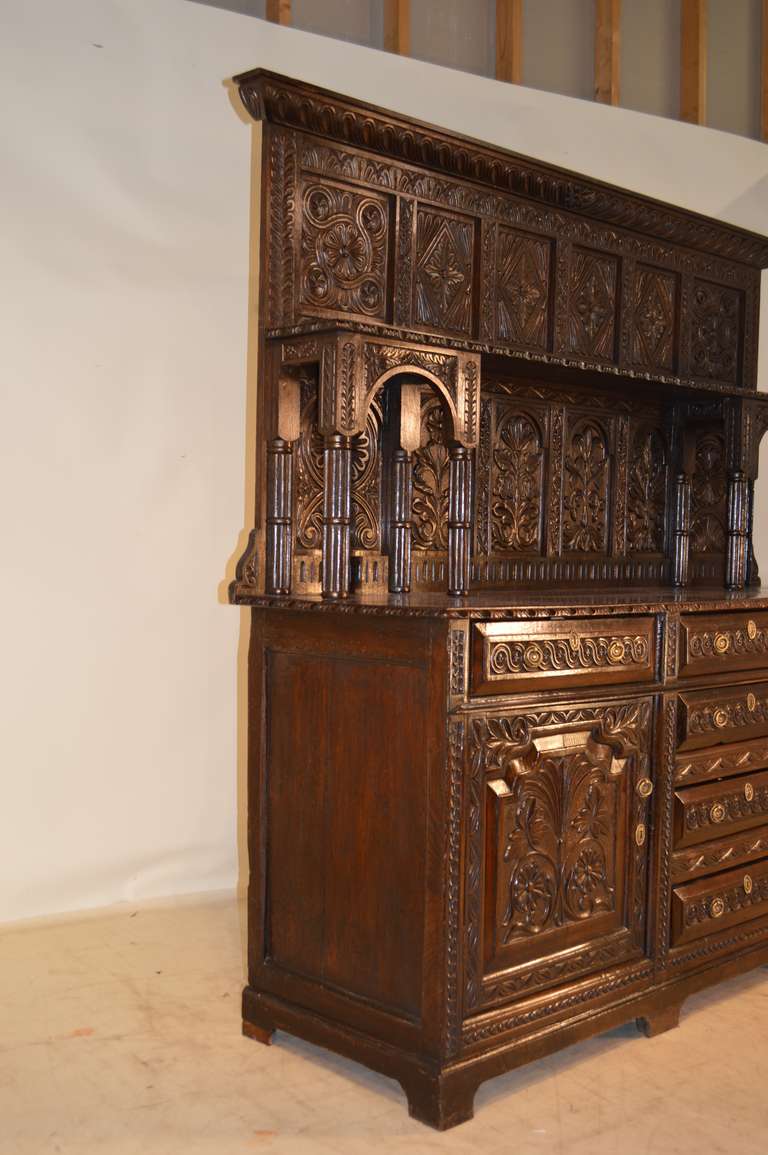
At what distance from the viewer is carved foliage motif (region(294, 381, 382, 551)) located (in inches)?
112

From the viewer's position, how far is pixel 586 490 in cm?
364

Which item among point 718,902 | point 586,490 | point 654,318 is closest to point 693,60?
point 654,318

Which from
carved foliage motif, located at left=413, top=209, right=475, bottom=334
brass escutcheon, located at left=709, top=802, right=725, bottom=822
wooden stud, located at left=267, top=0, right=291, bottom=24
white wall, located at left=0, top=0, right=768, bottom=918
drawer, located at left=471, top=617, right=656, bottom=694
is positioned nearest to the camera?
drawer, located at left=471, top=617, right=656, bottom=694

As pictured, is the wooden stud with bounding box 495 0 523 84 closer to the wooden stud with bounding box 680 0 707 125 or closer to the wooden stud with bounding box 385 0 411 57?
the wooden stud with bounding box 385 0 411 57

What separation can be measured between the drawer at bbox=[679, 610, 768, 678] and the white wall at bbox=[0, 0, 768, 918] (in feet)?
5.45

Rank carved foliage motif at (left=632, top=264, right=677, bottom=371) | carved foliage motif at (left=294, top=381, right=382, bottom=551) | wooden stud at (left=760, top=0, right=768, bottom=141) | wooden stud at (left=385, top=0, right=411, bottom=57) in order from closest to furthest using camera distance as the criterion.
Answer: carved foliage motif at (left=294, top=381, right=382, bottom=551)
carved foliage motif at (left=632, top=264, right=677, bottom=371)
wooden stud at (left=385, top=0, right=411, bottom=57)
wooden stud at (left=760, top=0, right=768, bottom=141)

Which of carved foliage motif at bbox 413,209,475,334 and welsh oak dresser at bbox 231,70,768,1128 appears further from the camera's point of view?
carved foliage motif at bbox 413,209,475,334

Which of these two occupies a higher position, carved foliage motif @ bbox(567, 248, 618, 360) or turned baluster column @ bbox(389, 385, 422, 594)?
carved foliage motif @ bbox(567, 248, 618, 360)

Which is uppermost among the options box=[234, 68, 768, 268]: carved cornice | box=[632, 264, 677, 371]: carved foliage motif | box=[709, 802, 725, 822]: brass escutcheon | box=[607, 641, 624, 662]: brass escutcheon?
box=[234, 68, 768, 268]: carved cornice

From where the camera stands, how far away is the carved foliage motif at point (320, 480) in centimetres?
286

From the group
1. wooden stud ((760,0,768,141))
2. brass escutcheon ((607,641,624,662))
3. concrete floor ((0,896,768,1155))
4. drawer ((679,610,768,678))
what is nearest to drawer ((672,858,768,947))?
concrete floor ((0,896,768,1155))

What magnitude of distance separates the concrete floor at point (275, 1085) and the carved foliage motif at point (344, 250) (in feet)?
5.77

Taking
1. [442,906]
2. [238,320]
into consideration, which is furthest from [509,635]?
[238,320]

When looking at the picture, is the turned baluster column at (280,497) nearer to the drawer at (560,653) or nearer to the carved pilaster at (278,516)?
the carved pilaster at (278,516)
